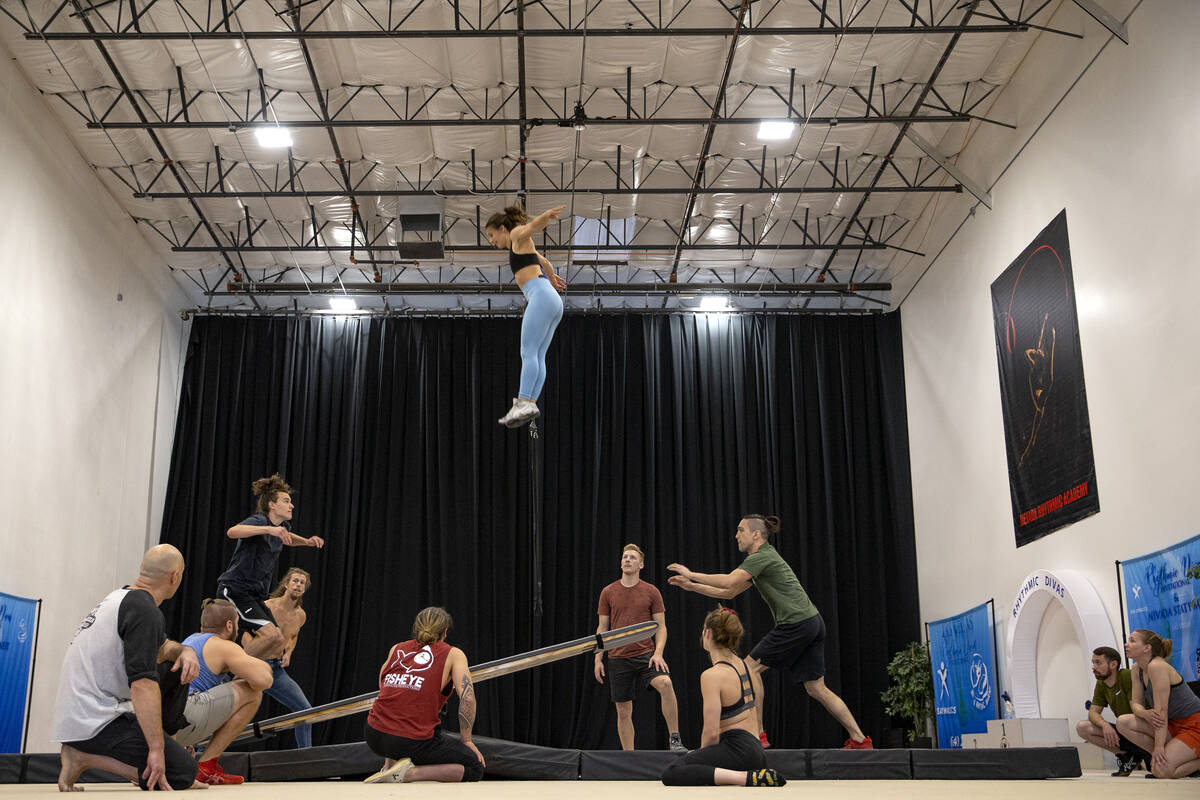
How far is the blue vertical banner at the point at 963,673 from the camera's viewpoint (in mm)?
10039

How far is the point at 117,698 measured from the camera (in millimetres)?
4133

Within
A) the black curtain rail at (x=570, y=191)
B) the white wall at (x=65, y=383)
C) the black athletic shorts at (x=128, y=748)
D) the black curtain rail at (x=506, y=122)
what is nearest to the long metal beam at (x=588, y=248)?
the black curtain rail at (x=570, y=191)

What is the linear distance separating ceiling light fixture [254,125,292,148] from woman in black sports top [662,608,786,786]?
733cm

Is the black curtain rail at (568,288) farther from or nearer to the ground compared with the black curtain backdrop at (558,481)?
farther from the ground

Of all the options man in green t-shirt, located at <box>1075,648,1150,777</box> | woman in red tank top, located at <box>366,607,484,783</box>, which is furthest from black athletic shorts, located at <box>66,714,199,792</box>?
man in green t-shirt, located at <box>1075,648,1150,777</box>

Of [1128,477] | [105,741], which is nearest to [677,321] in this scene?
[1128,477]

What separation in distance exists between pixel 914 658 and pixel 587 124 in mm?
6891

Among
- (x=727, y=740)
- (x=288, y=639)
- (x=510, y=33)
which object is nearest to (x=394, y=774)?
(x=727, y=740)

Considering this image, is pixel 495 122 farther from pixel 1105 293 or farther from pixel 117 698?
pixel 117 698

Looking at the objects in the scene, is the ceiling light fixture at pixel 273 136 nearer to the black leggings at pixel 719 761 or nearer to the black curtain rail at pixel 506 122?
the black curtain rail at pixel 506 122

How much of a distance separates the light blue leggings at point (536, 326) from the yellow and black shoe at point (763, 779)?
2.44 metres

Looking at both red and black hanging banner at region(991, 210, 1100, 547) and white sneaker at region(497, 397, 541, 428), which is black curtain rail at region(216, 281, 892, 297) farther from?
white sneaker at region(497, 397, 541, 428)

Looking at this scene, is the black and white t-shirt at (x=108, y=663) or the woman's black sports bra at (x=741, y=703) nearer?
the black and white t-shirt at (x=108, y=663)

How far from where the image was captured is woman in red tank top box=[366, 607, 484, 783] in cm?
543
